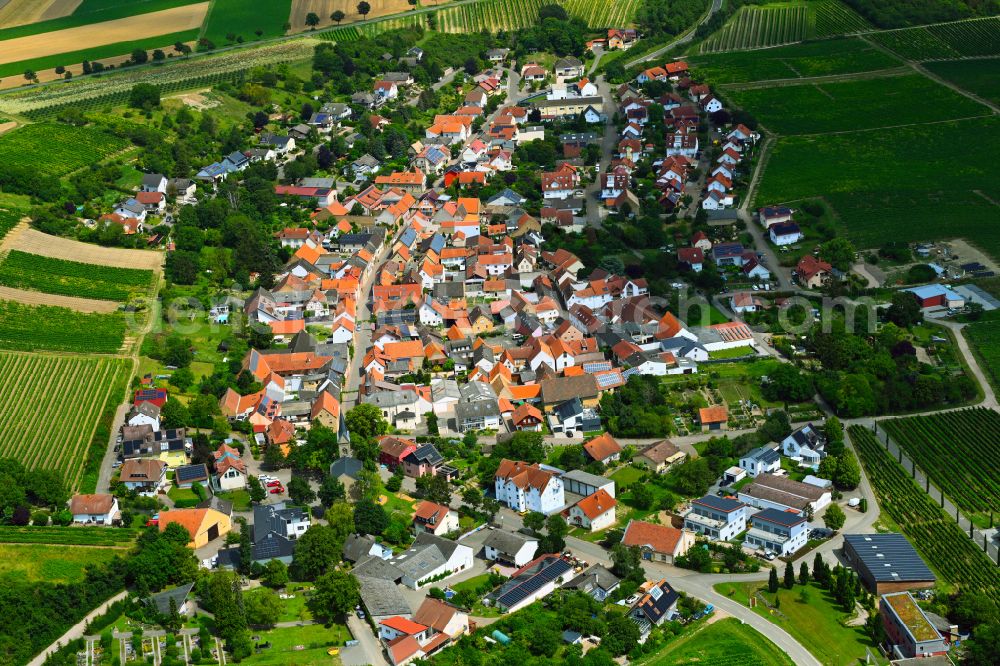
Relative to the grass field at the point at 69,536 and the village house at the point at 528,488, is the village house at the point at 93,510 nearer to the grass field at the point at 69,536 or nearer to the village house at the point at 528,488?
the grass field at the point at 69,536

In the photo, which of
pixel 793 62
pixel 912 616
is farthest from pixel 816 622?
pixel 793 62

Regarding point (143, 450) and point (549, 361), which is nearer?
point (143, 450)

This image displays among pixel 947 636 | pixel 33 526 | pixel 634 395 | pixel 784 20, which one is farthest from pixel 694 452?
pixel 784 20

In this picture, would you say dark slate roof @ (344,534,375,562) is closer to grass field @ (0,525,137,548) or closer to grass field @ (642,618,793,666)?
grass field @ (0,525,137,548)

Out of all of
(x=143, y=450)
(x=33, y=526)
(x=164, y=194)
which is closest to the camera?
(x=33, y=526)

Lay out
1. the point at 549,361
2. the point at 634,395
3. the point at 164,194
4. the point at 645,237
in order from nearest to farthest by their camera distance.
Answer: the point at 634,395
the point at 549,361
the point at 645,237
the point at 164,194

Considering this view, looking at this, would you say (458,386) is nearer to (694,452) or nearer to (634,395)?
(634,395)

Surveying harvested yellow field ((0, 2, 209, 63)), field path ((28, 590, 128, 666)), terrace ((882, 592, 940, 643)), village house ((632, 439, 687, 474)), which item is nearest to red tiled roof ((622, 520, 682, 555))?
village house ((632, 439, 687, 474))
